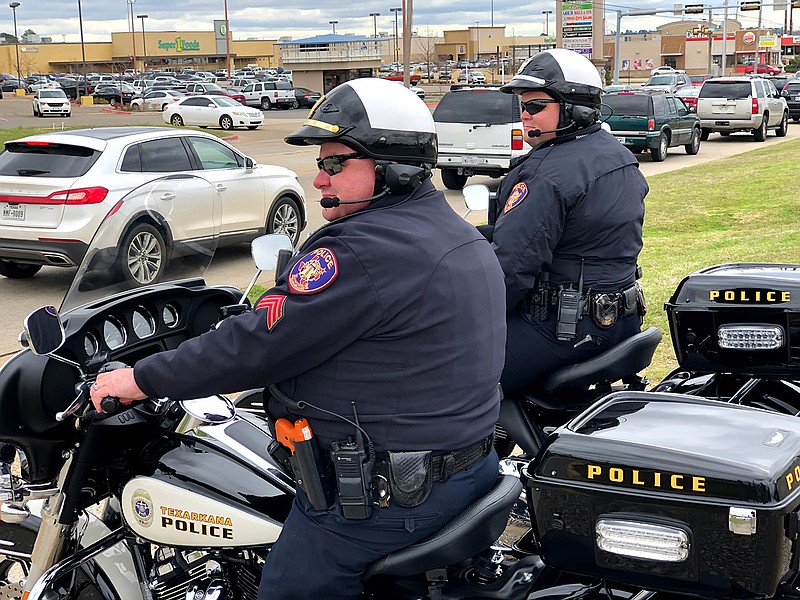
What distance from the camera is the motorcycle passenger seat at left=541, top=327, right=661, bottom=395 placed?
3.79 m

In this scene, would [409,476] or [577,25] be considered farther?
[577,25]

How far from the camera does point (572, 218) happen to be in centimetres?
390

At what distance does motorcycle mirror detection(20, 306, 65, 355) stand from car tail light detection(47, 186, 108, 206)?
317 inches

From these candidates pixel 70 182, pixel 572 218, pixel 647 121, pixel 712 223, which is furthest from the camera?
pixel 647 121

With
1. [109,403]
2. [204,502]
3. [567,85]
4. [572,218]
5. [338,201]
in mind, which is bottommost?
[204,502]

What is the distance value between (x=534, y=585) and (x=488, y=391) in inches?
20.6

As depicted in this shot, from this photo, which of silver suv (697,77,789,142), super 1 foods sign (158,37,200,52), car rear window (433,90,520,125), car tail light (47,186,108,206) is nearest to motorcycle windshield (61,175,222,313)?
car tail light (47,186,108,206)

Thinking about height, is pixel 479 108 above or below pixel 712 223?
above

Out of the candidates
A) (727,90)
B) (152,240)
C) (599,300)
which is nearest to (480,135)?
(727,90)

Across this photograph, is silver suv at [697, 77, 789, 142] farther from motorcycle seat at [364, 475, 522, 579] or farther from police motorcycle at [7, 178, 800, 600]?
motorcycle seat at [364, 475, 522, 579]

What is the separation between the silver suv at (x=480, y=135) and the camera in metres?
18.1

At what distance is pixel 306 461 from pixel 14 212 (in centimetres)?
870

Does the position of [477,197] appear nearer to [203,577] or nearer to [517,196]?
[517,196]

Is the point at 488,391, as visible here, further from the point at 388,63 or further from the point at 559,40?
the point at 388,63
